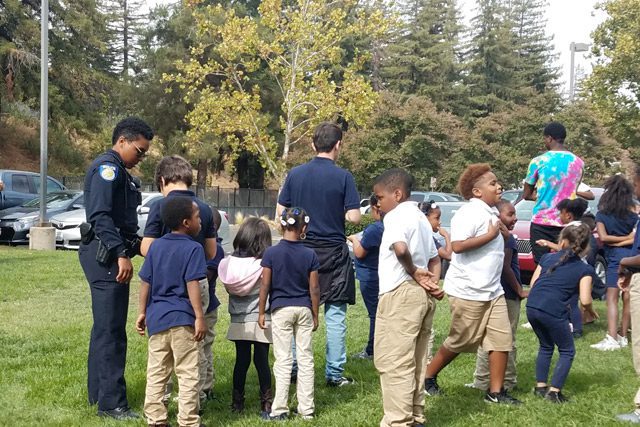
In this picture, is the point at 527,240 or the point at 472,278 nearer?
the point at 472,278

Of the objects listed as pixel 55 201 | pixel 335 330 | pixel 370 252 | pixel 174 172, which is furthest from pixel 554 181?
pixel 55 201

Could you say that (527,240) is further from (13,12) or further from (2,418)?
(13,12)

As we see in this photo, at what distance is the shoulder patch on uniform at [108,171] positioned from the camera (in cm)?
516

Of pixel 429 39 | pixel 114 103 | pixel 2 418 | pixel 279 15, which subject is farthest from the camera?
pixel 429 39

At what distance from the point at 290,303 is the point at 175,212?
3.57ft

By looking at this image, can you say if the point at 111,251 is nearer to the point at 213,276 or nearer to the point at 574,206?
the point at 213,276

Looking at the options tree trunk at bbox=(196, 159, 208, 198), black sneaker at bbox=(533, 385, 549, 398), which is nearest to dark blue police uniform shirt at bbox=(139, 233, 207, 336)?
black sneaker at bbox=(533, 385, 549, 398)

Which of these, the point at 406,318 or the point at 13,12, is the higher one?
the point at 13,12

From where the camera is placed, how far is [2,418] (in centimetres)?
529

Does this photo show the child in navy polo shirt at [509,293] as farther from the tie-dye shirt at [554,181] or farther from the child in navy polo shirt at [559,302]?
the tie-dye shirt at [554,181]

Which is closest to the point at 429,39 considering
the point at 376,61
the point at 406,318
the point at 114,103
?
the point at 376,61

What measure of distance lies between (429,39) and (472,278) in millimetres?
54097

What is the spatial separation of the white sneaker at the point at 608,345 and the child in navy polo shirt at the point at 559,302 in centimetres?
221

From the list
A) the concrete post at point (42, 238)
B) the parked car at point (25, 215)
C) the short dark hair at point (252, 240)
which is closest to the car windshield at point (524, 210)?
the short dark hair at point (252, 240)
